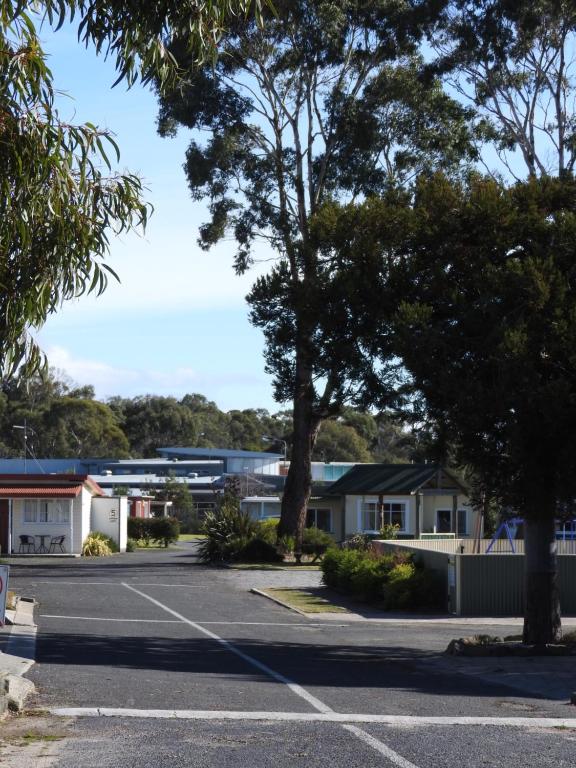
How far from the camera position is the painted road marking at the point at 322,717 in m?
10.4

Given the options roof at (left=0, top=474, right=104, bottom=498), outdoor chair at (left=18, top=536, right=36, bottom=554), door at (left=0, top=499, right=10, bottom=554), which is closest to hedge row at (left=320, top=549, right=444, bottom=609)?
roof at (left=0, top=474, right=104, bottom=498)

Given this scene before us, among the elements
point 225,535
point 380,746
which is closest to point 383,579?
point 225,535

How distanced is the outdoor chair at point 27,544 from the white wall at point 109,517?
514 cm

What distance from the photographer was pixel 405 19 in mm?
32094

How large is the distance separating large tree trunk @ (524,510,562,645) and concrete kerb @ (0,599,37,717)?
7808 mm

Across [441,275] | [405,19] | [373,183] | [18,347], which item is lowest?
[18,347]

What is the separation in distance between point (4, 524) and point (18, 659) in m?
35.5

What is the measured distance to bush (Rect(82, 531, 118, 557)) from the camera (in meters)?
48.3

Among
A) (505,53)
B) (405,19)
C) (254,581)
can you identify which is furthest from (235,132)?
(254,581)

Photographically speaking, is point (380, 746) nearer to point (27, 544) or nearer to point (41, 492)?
point (41, 492)

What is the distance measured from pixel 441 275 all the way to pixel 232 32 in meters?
24.1

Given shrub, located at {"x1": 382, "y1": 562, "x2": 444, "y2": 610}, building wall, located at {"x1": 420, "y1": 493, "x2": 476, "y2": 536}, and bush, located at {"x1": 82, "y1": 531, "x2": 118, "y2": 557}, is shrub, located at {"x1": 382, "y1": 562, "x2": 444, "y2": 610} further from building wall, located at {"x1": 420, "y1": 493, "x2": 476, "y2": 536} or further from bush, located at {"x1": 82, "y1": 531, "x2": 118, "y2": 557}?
building wall, located at {"x1": 420, "y1": 493, "x2": 476, "y2": 536}

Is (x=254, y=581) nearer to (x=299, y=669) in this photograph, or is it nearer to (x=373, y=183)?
(x=373, y=183)

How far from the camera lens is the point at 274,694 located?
40.2 feet
